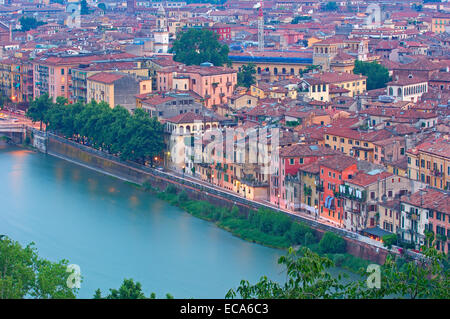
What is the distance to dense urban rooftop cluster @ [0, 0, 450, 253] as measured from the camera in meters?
13.5

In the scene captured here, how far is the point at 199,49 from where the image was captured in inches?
1012

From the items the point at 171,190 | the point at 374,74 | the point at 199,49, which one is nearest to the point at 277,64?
the point at 199,49

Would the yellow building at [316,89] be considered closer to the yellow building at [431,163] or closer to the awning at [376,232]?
the yellow building at [431,163]

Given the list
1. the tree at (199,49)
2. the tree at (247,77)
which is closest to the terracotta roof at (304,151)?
the tree at (247,77)

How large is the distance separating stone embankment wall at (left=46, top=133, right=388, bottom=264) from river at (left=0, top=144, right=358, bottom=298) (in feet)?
0.84

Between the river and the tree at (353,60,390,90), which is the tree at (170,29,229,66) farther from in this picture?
the river

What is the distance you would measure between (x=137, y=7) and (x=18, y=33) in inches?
560

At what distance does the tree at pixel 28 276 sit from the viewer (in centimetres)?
848

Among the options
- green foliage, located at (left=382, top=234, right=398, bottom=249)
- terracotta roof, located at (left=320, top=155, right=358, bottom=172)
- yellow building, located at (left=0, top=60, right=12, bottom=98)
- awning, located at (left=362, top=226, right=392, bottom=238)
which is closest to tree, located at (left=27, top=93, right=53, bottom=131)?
yellow building, located at (left=0, top=60, right=12, bottom=98)

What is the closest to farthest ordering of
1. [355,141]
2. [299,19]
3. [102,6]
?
[355,141], [299,19], [102,6]

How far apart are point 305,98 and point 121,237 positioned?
677cm

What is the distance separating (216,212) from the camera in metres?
15.1

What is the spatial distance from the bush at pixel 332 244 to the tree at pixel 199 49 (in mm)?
12481

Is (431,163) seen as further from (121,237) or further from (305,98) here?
(305,98)
